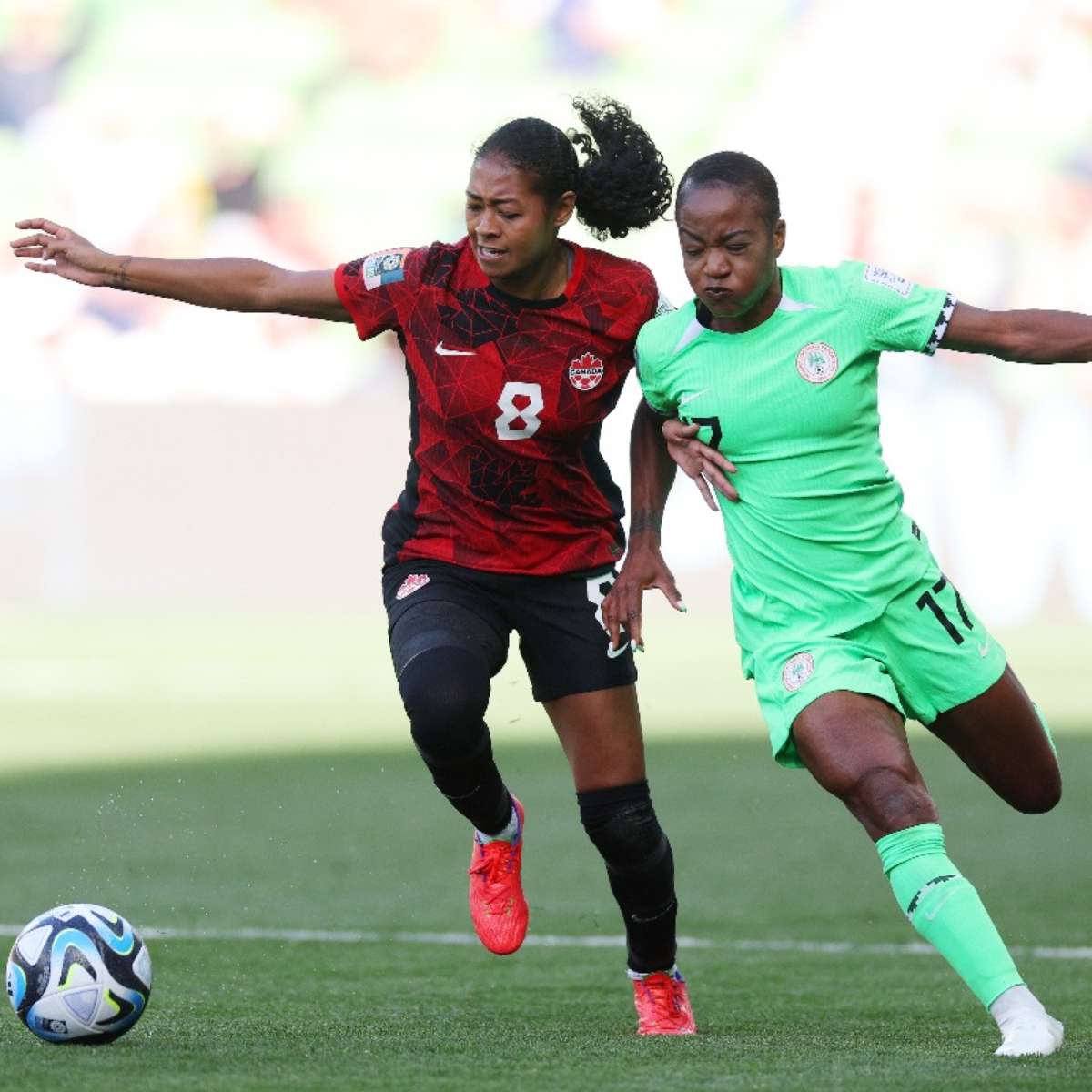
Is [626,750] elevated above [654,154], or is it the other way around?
[654,154]

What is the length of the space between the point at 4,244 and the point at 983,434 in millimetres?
11295

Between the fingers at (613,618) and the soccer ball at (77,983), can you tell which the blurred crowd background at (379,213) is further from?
the soccer ball at (77,983)

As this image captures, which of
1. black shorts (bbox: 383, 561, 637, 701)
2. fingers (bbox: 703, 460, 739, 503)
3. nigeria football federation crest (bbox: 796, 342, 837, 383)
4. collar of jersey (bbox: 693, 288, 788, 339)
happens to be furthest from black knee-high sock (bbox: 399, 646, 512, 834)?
nigeria football federation crest (bbox: 796, 342, 837, 383)

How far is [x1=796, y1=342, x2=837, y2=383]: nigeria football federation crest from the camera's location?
5.61 meters

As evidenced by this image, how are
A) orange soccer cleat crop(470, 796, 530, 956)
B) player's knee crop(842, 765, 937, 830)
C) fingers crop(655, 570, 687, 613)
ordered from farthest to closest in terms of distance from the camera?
1. orange soccer cleat crop(470, 796, 530, 956)
2. fingers crop(655, 570, 687, 613)
3. player's knee crop(842, 765, 937, 830)

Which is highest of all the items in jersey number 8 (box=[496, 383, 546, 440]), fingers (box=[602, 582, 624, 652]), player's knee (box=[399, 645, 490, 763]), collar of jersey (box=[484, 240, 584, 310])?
collar of jersey (box=[484, 240, 584, 310])

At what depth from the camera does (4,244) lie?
84.3 feet

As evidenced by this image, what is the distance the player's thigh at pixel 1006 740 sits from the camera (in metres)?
5.73

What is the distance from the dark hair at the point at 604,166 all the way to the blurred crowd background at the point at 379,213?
17.4m

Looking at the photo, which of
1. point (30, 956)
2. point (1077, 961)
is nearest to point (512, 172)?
point (30, 956)

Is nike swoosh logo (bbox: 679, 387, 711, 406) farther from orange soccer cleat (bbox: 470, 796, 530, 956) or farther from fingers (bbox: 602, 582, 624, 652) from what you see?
orange soccer cleat (bbox: 470, 796, 530, 956)

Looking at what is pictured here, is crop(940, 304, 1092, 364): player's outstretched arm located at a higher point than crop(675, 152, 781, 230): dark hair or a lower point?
lower

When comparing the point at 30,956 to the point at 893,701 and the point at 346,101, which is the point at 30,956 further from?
the point at 346,101

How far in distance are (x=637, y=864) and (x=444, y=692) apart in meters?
0.73
